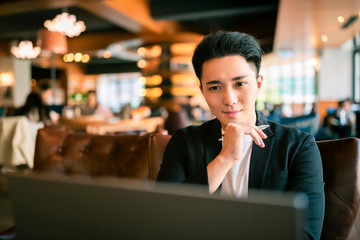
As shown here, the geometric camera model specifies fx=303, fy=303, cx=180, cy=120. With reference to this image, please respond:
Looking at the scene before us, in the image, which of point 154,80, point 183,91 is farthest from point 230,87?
point 154,80

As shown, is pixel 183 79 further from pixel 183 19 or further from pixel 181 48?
pixel 183 19

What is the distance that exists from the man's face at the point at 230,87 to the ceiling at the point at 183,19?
391 cm

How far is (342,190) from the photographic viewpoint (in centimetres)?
123

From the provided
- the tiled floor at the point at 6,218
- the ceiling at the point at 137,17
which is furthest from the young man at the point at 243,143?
the ceiling at the point at 137,17

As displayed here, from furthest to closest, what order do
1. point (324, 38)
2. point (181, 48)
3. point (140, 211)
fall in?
1. point (181, 48)
2. point (324, 38)
3. point (140, 211)

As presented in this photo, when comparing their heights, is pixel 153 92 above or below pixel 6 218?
above

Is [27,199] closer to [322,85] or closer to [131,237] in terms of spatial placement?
[131,237]

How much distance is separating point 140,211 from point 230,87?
72 cm

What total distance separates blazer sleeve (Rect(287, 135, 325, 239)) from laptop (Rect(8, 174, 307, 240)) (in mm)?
663

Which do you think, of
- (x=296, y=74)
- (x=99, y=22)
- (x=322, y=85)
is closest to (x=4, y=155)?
(x=99, y=22)

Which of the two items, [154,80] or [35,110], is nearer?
[35,110]

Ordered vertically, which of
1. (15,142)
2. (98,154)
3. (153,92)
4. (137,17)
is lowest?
(15,142)

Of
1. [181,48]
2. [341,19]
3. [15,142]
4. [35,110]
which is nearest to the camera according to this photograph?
[15,142]

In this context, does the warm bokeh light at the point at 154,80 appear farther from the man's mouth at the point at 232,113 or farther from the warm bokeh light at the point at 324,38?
the man's mouth at the point at 232,113
